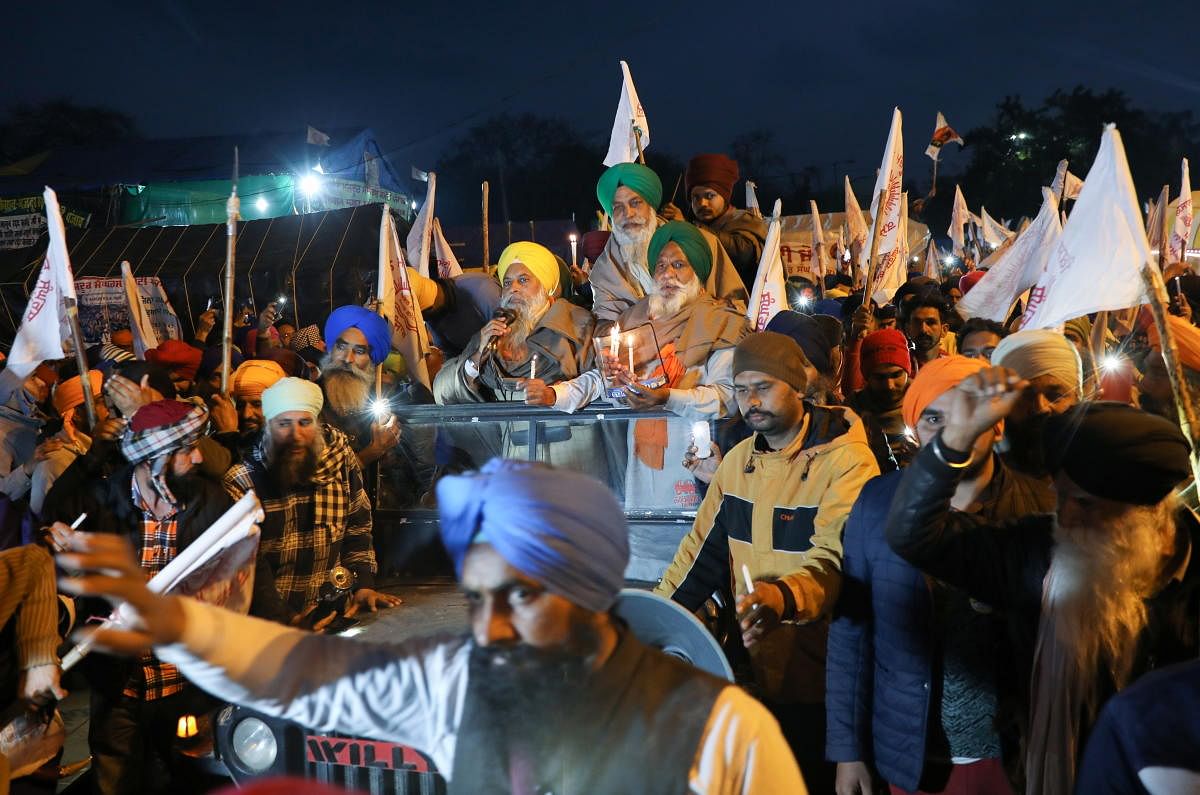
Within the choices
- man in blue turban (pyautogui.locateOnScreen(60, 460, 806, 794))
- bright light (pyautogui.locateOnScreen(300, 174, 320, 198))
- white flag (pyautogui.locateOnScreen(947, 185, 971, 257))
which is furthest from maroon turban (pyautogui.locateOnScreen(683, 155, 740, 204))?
bright light (pyautogui.locateOnScreen(300, 174, 320, 198))

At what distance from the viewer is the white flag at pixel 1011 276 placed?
5953 millimetres

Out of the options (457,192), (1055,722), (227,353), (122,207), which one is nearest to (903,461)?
(1055,722)

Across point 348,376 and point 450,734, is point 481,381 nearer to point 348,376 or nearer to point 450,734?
point 348,376

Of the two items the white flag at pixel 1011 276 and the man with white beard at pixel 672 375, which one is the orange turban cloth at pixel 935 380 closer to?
the man with white beard at pixel 672 375

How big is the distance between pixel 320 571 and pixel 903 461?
2.73 meters

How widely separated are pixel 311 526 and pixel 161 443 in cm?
76

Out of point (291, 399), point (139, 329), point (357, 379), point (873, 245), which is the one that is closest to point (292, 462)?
point (291, 399)

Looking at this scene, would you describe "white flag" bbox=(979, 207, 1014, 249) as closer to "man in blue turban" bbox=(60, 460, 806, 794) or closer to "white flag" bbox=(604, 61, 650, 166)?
"white flag" bbox=(604, 61, 650, 166)

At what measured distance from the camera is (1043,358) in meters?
3.68

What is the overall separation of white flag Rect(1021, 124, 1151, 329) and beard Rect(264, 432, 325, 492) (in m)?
3.29

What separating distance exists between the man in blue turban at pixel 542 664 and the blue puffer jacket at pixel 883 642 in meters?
1.34

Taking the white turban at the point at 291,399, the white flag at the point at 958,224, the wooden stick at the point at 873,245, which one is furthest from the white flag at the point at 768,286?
the white flag at the point at 958,224

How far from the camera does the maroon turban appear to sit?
7254 mm

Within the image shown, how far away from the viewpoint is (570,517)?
5.70ft
